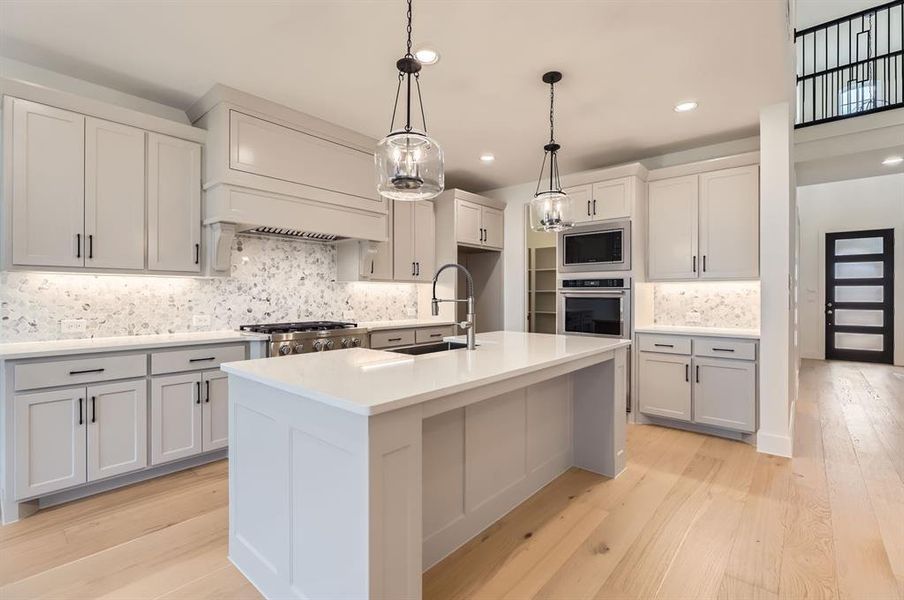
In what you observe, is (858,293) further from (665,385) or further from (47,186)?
(47,186)

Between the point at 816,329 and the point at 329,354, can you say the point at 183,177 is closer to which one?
the point at 329,354

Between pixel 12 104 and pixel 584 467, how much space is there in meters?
4.10

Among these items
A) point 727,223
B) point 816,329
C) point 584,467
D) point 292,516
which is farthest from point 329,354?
point 816,329

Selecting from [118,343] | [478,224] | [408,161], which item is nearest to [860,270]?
[478,224]

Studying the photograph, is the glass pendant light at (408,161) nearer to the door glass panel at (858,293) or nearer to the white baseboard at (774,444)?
the white baseboard at (774,444)

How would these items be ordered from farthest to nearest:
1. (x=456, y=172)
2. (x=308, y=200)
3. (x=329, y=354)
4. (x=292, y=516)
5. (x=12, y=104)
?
(x=456, y=172), (x=308, y=200), (x=12, y=104), (x=329, y=354), (x=292, y=516)

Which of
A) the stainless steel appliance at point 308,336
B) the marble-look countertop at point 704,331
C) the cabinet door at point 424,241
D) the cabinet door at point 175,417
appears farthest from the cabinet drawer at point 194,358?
the marble-look countertop at point 704,331

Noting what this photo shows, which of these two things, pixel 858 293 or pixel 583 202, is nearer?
pixel 583 202

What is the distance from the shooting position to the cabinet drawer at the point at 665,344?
379cm

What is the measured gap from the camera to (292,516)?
157 cm

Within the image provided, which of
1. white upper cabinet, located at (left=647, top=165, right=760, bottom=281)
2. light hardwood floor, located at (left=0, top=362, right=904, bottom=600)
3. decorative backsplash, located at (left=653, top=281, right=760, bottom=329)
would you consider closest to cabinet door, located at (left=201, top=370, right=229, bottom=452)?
light hardwood floor, located at (left=0, top=362, right=904, bottom=600)

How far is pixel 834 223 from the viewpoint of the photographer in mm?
7785

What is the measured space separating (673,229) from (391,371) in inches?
137

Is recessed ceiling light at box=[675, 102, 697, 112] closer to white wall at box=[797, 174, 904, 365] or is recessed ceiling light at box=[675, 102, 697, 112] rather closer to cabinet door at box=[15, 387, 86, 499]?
cabinet door at box=[15, 387, 86, 499]
